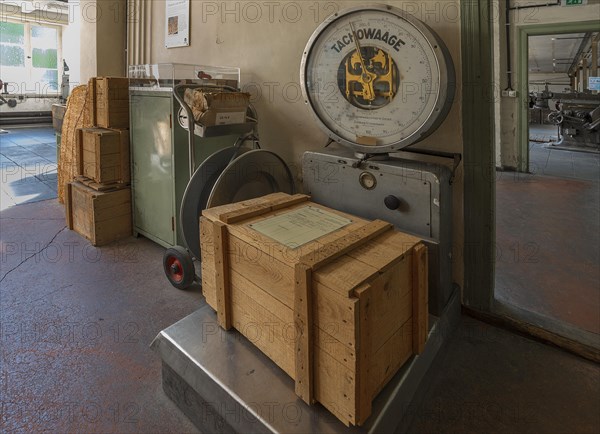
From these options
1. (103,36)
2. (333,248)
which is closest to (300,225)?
(333,248)

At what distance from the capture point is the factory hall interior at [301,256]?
1.01 m

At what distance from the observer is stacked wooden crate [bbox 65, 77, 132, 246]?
240 centimetres

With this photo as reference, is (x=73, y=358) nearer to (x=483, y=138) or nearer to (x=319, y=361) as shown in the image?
(x=319, y=361)

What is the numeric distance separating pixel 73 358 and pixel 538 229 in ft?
9.22

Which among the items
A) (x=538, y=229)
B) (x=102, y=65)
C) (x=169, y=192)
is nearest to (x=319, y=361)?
(x=169, y=192)

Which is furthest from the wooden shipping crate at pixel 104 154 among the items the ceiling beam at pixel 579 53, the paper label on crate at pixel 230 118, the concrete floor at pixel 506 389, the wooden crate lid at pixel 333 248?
the ceiling beam at pixel 579 53

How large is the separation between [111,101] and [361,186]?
1.81 meters

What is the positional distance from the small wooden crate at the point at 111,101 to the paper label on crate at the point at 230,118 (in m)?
0.99

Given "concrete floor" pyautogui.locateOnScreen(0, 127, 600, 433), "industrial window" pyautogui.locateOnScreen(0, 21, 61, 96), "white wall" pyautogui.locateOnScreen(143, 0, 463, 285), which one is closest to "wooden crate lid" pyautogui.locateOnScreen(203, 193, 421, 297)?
"concrete floor" pyautogui.locateOnScreen(0, 127, 600, 433)

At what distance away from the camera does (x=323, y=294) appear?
0.89 metres

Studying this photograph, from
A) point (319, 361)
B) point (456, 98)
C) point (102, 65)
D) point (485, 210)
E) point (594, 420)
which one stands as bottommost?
point (594, 420)

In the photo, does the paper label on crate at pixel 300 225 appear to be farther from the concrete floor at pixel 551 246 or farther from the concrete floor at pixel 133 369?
the concrete floor at pixel 551 246

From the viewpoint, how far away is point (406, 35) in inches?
48.2

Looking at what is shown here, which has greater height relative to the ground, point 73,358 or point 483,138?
point 483,138
